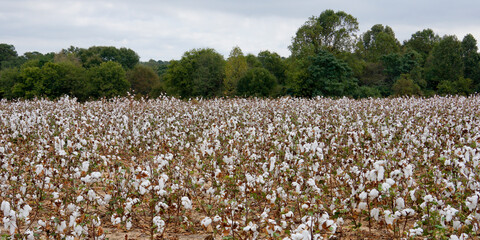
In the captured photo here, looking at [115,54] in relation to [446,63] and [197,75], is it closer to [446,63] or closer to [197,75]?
[197,75]

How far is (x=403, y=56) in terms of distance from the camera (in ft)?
183

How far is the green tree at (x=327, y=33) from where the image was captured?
5456cm

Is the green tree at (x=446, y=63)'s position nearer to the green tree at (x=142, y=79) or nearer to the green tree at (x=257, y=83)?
the green tree at (x=257, y=83)

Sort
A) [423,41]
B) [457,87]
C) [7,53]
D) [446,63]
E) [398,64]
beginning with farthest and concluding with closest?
[7,53] → [423,41] → [398,64] → [446,63] → [457,87]

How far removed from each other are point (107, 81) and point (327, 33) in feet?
111

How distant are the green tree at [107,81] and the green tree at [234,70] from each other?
1582 cm

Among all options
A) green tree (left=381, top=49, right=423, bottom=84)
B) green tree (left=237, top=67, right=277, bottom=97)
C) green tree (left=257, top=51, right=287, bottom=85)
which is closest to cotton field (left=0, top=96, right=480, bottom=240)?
green tree (left=237, top=67, right=277, bottom=97)

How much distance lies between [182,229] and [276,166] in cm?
196

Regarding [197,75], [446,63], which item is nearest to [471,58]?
[446,63]

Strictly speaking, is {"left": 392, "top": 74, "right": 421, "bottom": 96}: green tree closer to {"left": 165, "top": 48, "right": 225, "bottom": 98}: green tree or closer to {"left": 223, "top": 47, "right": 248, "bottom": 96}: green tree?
{"left": 223, "top": 47, "right": 248, "bottom": 96}: green tree

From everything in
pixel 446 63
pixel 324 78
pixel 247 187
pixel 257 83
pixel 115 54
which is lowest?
pixel 247 187

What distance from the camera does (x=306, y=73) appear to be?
44.7 meters

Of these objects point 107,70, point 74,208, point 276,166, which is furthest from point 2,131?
point 107,70

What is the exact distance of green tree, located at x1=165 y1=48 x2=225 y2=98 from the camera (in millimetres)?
55625
